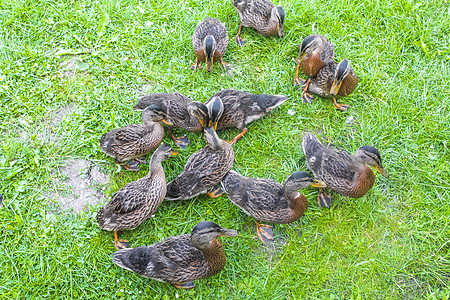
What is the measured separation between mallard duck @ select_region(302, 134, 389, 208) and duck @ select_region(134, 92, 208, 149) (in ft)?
5.43

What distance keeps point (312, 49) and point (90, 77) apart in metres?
3.58

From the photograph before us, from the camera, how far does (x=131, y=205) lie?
4.16m

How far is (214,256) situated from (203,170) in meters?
1.12

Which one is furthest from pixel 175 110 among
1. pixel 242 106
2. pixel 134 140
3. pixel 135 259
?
pixel 135 259

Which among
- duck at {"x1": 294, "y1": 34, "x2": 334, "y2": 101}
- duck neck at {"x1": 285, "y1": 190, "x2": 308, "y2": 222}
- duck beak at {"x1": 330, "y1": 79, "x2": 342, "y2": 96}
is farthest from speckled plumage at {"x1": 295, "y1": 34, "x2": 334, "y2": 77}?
duck neck at {"x1": 285, "y1": 190, "x2": 308, "y2": 222}

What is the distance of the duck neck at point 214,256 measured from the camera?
154 inches

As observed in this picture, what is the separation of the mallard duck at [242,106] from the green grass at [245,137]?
25cm

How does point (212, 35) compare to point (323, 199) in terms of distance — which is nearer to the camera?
point (323, 199)

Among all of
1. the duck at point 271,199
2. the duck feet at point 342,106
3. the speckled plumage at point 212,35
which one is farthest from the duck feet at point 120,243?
the duck feet at point 342,106

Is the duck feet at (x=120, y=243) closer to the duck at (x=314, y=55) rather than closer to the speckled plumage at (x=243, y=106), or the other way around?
the speckled plumage at (x=243, y=106)

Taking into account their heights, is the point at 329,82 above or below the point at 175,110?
above

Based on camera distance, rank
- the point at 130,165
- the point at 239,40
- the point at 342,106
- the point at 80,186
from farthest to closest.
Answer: the point at 239,40
the point at 342,106
the point at 130,165
the point at 80,186

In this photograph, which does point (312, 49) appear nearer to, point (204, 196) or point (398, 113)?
point (398, 113)

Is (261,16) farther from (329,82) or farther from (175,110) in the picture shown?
(175,110)
